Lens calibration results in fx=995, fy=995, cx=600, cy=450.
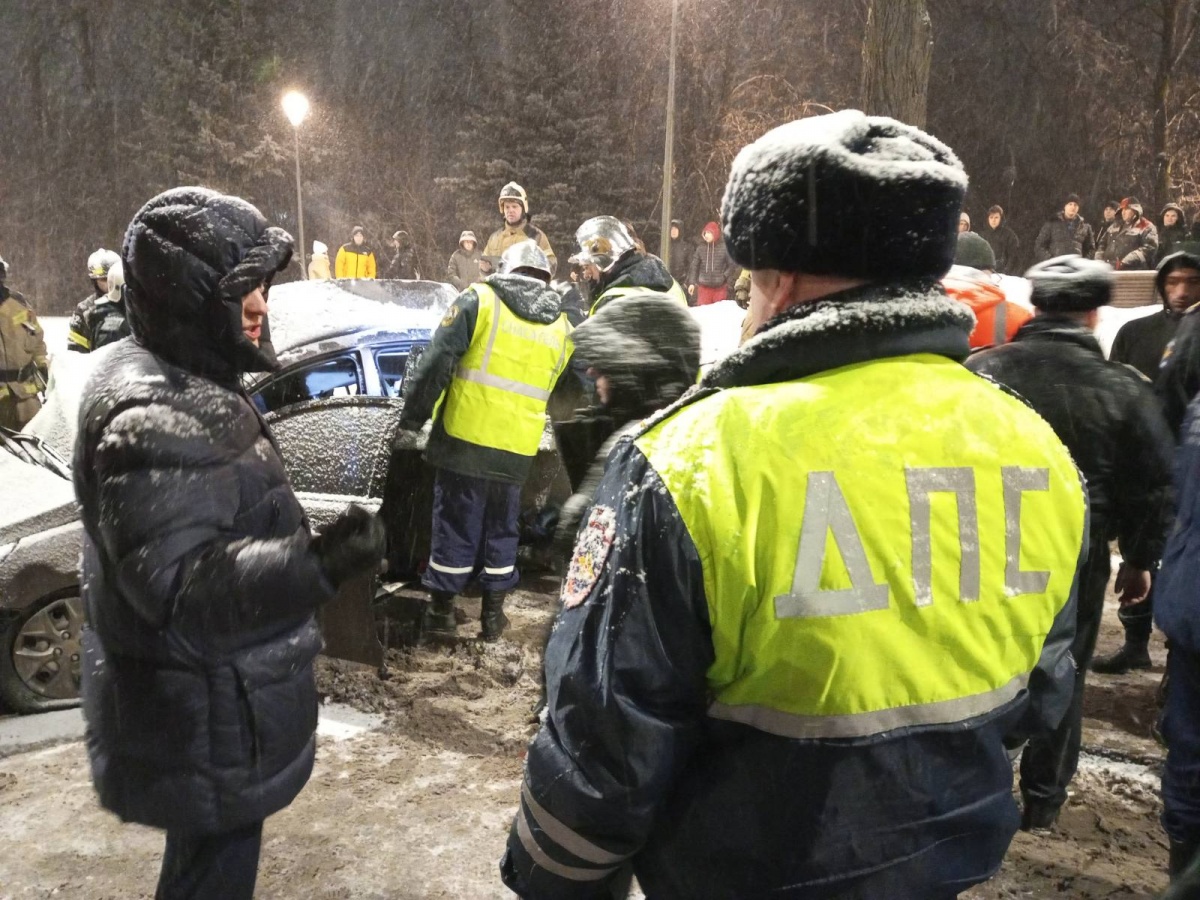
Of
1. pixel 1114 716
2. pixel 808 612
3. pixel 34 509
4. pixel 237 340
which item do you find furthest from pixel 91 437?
pixel 1114 716

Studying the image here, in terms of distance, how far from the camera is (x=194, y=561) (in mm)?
1919

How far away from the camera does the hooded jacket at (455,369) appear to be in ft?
16.0

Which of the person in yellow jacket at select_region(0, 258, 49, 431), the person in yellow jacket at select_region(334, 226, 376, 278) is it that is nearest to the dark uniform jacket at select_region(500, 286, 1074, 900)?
the person in yellow jacket at select_region(0, 258, 49, 431)

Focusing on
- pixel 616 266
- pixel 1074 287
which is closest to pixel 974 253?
pixel 1074 287

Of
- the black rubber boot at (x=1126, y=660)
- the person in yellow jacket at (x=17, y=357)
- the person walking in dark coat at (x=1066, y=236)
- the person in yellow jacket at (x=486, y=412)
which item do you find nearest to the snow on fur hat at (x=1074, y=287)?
the person in yellow jacket at (x=486, y=412)

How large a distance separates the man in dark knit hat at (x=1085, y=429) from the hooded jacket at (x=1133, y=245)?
1047 cm

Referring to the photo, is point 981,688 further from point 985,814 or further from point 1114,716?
point 1114,716

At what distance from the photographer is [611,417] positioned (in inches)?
113

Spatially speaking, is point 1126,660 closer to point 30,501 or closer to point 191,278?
point 191,278

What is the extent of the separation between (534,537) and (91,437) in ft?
12.3

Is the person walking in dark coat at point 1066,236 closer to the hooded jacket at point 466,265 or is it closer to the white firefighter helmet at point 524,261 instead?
the hooded jacket at point 466,265

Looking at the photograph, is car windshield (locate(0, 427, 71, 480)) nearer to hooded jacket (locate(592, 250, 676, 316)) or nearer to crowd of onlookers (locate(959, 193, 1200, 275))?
hooded jacket (locate(592, 250, 676, 316))

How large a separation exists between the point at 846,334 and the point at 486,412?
3.81m

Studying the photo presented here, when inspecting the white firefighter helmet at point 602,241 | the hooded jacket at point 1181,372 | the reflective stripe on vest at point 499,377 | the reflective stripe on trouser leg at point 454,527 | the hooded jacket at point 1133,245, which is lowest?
the reflective stripe on trouser leg at point 454,527
